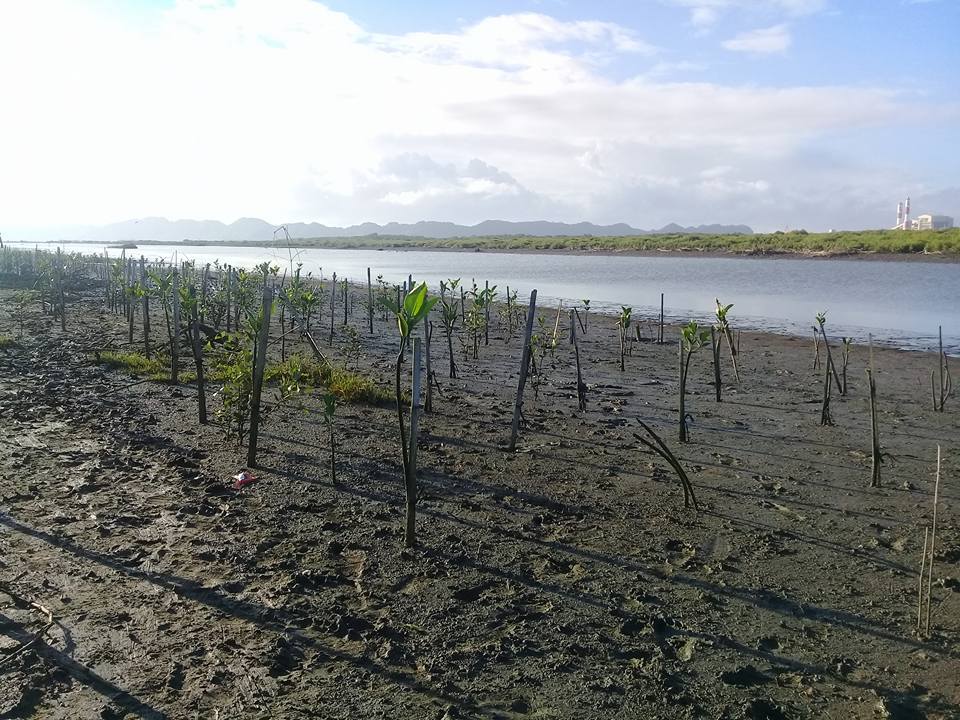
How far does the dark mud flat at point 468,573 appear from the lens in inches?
159

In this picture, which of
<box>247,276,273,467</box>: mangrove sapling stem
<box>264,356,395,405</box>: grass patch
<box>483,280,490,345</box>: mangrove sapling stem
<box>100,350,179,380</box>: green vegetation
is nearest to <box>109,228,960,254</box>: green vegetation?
<box>483,280,490,345</box>: mangrove sapling stem

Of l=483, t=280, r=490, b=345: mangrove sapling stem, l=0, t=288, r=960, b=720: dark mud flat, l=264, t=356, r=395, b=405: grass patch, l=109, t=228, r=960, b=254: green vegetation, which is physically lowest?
l=0, t=288, r=960, b=720: dark mud flat

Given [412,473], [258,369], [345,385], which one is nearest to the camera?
[412,473]

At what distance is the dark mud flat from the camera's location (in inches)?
159

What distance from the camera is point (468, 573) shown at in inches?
213

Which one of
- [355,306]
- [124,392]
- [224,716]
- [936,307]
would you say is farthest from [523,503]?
[936,307]

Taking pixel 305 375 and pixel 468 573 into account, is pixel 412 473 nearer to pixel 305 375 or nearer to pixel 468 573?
pixel 468 573

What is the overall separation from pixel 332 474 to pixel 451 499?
1249 millimetres

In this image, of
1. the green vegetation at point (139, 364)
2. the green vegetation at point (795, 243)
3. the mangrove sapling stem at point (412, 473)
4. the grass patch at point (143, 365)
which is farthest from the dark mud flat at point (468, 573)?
the green vegetation at point (795, 243)

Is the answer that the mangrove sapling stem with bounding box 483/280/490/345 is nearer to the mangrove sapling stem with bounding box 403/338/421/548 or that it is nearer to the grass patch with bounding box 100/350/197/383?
the grass patch with bounding box 100/350/197/383

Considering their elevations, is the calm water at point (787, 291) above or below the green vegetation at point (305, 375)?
above

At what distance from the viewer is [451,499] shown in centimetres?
695

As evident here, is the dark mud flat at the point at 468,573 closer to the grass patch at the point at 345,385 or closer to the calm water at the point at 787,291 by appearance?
the grass patch at the point at 345,385

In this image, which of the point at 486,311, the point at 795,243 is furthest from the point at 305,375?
the point at 795,243
